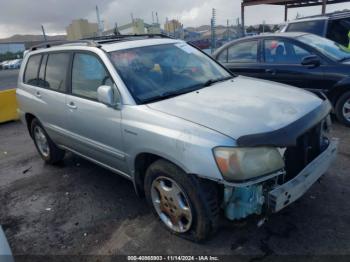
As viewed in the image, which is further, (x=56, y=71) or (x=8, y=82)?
(x=8, y=82)

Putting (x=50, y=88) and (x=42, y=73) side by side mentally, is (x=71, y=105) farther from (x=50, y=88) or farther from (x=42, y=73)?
(x=42, y=73)

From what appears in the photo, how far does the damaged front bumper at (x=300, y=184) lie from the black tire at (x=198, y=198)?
454mm

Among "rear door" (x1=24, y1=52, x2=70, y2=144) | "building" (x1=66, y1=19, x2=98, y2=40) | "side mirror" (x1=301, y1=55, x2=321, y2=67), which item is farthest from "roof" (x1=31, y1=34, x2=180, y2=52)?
"building" (x1=66, y1=19, x2=98, y2=40)

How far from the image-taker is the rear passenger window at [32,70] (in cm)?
485

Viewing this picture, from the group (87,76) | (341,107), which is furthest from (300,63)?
(87,76)

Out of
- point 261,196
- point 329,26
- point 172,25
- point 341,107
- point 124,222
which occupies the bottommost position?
point 124,222

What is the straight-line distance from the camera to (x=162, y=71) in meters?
3.50

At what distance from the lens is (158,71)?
3.48 m

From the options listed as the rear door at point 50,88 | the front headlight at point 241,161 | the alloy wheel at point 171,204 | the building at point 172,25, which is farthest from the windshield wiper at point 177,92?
the building at point 172,25

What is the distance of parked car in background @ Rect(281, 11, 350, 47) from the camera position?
8.14 meters

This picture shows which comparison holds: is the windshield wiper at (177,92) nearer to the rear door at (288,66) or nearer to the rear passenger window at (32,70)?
the rear passenger window at (32,70)

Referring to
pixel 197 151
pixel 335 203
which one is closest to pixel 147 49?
pixel 197 151

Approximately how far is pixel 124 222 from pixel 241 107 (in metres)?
1.69

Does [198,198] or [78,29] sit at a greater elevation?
[78,29]
